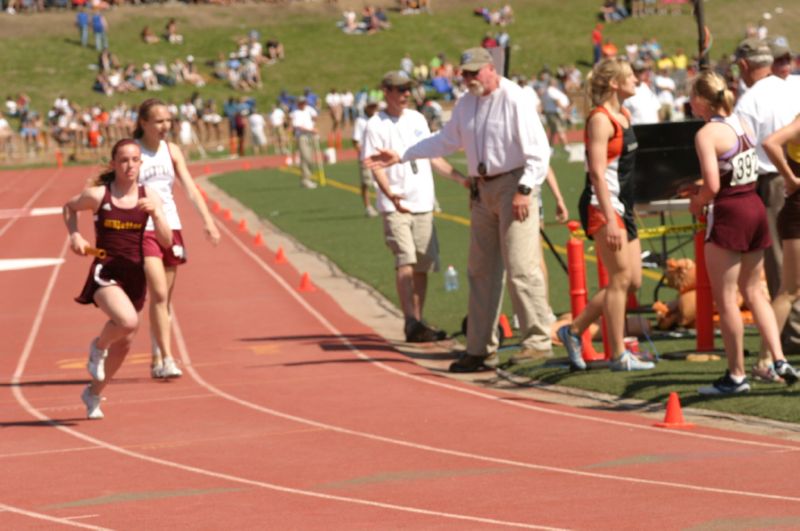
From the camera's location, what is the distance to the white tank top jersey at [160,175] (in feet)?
40.8

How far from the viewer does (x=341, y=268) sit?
66.3 ft

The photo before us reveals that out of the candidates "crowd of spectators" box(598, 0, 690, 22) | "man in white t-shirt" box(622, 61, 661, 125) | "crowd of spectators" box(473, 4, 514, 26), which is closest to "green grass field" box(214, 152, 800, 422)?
"man in white t-shirt" box(622, 61, 661, 125)

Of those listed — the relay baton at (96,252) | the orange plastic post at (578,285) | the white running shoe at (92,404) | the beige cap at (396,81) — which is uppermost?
the beige cap at (396,81)

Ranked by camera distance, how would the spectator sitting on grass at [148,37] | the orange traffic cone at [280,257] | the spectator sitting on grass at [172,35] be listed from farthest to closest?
the spectator sitting on grass at [172,35]
the spectator sitting on grass at [148,37]
the orange traffic cone at [280,257]

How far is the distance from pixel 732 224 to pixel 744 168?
0.33m

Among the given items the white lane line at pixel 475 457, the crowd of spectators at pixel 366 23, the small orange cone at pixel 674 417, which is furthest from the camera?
the crowd of spectators at pixel 366 23

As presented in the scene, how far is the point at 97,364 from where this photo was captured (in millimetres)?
10922

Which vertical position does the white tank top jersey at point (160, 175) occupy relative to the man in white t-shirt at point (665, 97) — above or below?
above

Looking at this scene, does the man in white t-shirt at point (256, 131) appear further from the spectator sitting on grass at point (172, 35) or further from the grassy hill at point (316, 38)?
the spectator sitting on grass at point (172, 35)

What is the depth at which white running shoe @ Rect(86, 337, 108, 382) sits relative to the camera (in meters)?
10.9

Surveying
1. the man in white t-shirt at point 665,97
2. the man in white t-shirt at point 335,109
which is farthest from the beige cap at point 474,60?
the man in white t-shirt at point 335,109

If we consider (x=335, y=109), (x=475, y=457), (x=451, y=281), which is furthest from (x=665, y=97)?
(x=475, y=457)

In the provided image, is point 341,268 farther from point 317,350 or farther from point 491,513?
point 491,513

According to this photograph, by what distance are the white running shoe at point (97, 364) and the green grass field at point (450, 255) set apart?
292 centimetres
